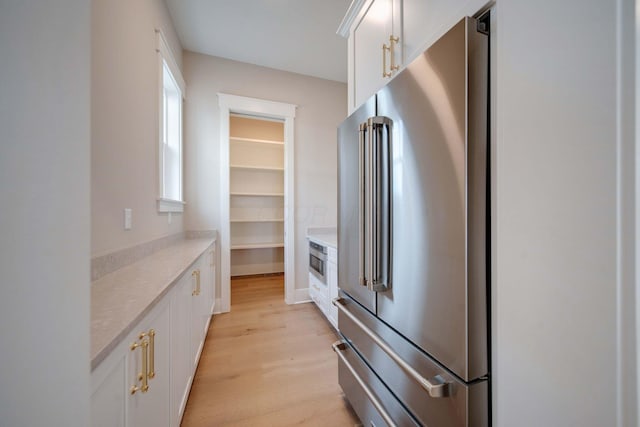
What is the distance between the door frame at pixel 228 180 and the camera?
9.23ft

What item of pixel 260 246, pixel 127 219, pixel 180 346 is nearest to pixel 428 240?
pixel 180 346

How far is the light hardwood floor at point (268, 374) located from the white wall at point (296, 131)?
0.78 metres

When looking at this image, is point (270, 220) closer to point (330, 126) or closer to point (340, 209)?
point (330, 126)

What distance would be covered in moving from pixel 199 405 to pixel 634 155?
212 centimetres

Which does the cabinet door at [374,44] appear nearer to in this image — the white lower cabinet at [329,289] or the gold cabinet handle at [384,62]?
the gold cabinet handle at [384,62]

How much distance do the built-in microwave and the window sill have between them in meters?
1.52

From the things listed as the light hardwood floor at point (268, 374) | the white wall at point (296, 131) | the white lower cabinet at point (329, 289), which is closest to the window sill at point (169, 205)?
the white wall at point (296, 131)

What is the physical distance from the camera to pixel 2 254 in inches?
13.0

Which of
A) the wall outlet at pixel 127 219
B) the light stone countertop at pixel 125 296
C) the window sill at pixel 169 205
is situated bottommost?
the light stone countertop at pixel 125 296

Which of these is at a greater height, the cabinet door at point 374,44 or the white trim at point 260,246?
the cabinet door at point 374,44

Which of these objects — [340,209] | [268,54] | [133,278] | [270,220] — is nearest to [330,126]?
[268,54]

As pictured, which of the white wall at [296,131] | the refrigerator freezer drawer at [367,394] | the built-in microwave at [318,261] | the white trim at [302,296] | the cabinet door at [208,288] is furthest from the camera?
the white trim at [302,296]

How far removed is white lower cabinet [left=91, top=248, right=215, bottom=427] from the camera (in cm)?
59

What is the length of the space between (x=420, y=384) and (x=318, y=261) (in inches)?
75.6
